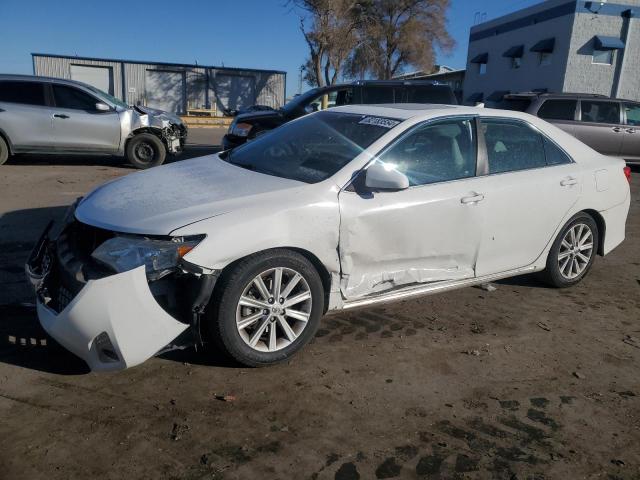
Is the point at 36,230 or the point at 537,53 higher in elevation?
the point at 537,53

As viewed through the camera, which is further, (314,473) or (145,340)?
(145,340)

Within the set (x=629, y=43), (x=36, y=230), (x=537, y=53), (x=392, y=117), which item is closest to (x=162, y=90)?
(x=537, y=53)

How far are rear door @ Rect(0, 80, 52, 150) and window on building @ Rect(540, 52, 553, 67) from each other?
2750cm

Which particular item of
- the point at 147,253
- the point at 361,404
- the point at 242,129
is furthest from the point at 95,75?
the point at 361,404

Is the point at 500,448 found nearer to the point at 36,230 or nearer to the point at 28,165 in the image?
the point at 36,230

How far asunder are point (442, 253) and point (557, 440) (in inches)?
58.2

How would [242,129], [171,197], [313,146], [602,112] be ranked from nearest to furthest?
1. [171,197]
2. [313,146]
3. [242,129]
4. [602,112]

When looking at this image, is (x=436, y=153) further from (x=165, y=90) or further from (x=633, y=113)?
(x=165, y=90)

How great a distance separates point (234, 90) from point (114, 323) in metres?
41.9

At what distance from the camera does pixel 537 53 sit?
31.2 meters

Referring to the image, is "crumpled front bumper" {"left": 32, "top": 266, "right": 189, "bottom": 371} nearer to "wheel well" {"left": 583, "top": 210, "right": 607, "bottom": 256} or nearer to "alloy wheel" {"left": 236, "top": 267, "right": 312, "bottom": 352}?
"alloy wheel" {"left": 236, "top": 267, "right": 312, "bottom": 352}

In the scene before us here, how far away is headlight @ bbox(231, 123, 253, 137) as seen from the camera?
1116 cm

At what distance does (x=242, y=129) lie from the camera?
11242mm

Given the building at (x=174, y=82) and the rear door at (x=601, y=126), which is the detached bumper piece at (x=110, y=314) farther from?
the building at (x=174, y=82)
